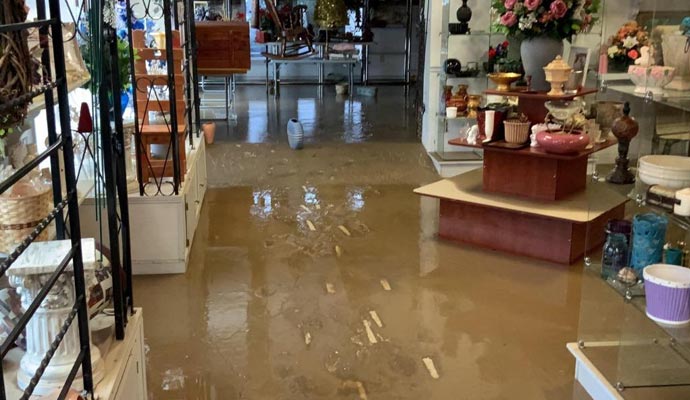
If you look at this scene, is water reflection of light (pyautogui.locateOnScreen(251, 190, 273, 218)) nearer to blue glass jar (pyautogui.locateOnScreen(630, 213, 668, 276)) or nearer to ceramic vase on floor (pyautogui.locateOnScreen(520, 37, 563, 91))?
ceramic vase on floor (pyautogui.locateOnScreen(520, 37, 563, 91))

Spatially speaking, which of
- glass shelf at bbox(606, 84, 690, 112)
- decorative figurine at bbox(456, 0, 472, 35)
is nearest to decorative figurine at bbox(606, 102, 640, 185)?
glass shelf at bbox(606, 84, 690, 112)

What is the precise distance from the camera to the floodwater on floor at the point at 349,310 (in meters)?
2.87

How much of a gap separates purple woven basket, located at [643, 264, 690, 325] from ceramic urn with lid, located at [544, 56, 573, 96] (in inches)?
76.8

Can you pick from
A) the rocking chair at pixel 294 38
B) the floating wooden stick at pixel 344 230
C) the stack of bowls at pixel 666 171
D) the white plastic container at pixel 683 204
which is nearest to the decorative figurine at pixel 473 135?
the floating wooden stick at pixel 344 230

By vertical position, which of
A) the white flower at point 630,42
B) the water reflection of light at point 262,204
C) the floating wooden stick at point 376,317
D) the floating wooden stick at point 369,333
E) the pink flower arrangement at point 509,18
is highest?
the pink flower arrangement at point 509,18

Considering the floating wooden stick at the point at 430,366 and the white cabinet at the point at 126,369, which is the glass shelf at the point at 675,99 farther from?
the white cabinet at the point at 126,369

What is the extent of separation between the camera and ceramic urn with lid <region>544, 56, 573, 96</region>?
4062 millimetres

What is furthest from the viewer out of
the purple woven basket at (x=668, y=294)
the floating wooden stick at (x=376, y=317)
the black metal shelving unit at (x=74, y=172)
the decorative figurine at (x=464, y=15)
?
the decorative figurine at (x=464, y=15)

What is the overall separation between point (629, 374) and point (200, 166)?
3419 millimetres

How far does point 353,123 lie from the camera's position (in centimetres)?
852

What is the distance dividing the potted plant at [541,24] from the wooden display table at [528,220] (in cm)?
79

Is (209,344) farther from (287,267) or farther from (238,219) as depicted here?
(238,219)

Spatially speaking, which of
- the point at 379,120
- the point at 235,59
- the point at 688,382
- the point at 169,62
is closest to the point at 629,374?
the point at 688,382

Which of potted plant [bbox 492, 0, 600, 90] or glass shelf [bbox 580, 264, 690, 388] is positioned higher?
potted plant [bbox 492, 0, 600, 90]
